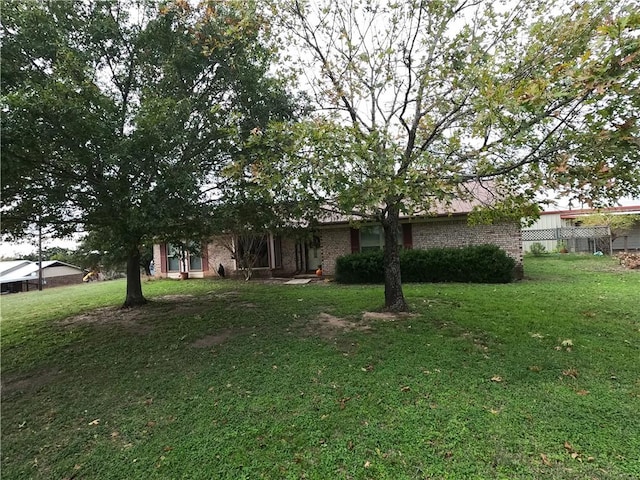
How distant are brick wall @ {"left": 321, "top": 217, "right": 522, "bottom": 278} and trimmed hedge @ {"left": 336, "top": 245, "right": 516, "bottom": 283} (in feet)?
3.23

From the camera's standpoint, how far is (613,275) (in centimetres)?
1112

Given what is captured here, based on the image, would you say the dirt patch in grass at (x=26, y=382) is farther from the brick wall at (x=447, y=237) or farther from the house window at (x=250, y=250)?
the brick wall at (x=447, y=237)

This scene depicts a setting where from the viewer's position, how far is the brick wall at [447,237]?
39.1ft

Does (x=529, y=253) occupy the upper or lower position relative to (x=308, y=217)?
lower

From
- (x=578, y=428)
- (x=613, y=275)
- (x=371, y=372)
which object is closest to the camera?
(x=578, y=428)

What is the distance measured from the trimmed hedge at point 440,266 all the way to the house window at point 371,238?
151cm

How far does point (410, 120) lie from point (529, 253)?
17222 millimetres

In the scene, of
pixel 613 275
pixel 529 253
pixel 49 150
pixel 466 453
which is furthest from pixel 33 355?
pixel 529 253

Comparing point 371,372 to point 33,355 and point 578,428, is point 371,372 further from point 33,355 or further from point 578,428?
point 33,355

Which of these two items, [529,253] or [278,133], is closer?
[278,133]

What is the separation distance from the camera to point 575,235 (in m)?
19.1

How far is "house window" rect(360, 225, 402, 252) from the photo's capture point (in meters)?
13.7

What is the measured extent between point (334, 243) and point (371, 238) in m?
1.55

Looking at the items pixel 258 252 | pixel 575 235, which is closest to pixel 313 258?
pixel 258 252
